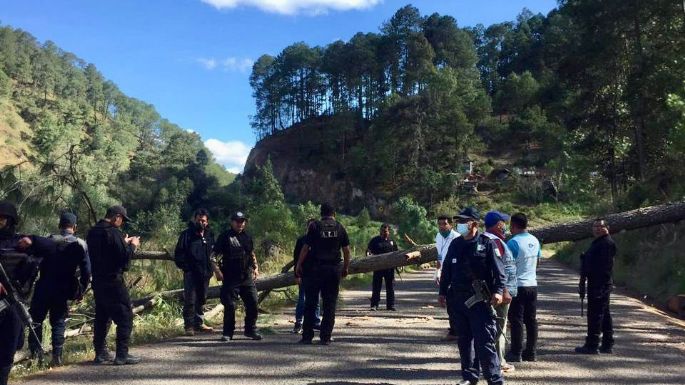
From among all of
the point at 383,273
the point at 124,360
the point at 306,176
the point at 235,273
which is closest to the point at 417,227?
the point at 383,273

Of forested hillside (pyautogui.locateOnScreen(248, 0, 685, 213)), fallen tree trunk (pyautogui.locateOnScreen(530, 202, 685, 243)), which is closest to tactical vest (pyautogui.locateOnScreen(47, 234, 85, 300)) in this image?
fallen tree trunk (pyautogui.locateOnScreen(530, 202, 685, 243))

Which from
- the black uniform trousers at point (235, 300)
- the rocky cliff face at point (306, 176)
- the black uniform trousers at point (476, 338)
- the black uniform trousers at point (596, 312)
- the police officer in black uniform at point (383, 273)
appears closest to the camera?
the black uniform trousers at point (476, 338)

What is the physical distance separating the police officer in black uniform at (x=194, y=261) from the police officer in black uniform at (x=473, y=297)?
398 centimetres

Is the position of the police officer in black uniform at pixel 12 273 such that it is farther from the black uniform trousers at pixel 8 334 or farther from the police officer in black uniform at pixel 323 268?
the police officer in black uniform at pixel 323 268

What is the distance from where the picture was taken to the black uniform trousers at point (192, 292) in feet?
26.6

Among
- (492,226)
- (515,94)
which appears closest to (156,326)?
(492,226)

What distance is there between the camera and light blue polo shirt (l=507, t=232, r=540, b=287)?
6453mm

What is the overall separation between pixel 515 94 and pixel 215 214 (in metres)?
42.1

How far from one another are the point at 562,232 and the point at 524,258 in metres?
4.08

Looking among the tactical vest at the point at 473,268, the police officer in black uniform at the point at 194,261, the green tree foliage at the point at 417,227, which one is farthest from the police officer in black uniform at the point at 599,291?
the green tree foliage at the point at 417,227

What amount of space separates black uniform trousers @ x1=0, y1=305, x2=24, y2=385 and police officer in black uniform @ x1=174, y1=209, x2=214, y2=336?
3549 millimetres

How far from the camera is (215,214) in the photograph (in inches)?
2238

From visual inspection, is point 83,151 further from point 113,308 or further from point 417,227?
point 417,227

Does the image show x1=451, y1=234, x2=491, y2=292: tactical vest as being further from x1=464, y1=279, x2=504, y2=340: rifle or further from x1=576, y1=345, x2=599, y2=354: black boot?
x1=576, y1=345, x2=599, y2=354: black boot
